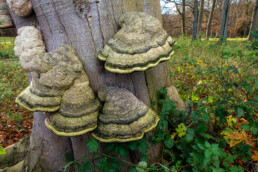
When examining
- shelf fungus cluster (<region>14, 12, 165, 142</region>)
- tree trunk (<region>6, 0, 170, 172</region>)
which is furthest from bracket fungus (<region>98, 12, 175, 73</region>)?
tree trunk (<region>6, 0, 170, 172</region>)

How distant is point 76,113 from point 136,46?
0.76 m

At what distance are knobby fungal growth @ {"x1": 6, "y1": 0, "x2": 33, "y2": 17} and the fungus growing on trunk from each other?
818 mm

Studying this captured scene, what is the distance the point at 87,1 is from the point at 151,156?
74.0 inches

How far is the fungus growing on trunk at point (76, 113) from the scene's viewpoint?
1.29 m

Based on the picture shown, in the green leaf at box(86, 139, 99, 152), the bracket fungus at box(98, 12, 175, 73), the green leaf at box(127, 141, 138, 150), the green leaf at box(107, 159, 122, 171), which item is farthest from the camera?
the green leaf at box(107, 159, 122, 171)

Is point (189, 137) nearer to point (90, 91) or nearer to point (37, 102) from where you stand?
point (90, 91)

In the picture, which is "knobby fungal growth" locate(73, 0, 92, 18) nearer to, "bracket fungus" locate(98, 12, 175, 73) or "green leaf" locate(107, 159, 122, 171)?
"bracket fungus" locate(98, 12, 175, 73)

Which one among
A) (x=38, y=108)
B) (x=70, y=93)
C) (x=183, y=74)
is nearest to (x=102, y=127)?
(x=70, y=93)

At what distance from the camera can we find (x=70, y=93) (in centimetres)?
139

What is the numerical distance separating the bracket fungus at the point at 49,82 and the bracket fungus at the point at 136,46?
35 cm

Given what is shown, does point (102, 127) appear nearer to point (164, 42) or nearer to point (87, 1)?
point (164, 42)

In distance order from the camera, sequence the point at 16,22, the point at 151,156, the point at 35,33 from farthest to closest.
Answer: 1. the point at 151,156
2. the point at 16,22
3. the point at 35,33

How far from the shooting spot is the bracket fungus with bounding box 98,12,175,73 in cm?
121

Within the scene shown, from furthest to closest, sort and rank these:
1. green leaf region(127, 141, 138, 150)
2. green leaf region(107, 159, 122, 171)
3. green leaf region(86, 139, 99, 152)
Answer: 1. green leaf region(107, 159, 122, 171)
2. green leaf region(127, 141, 138, 150)
3. green leaf region(86, 139, 99, 152)
